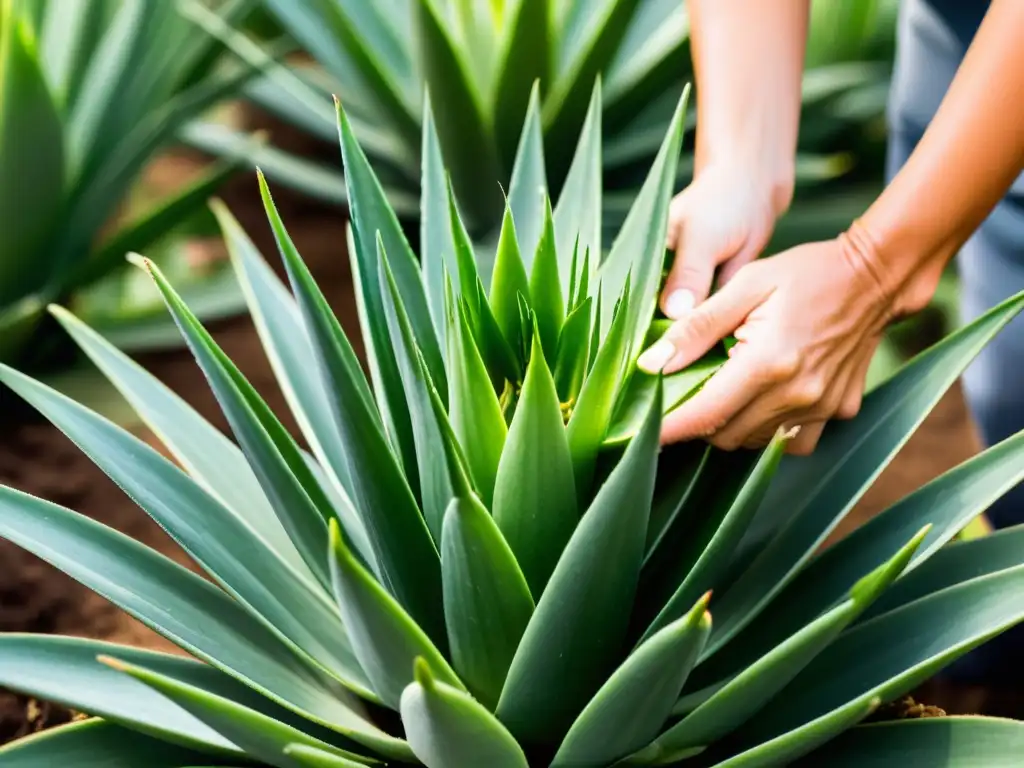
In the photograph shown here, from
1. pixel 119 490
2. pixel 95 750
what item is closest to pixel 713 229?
pixel 95 750

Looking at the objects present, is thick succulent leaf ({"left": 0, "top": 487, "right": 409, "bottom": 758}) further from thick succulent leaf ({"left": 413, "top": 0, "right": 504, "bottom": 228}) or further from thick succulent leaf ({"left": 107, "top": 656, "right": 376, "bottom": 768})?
thick succulent leaf ({"left": 413, "top": 0, "right": 504, "bottom": 228})

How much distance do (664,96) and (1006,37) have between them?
1.03 meters

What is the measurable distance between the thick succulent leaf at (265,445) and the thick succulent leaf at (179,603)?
2.9 inches

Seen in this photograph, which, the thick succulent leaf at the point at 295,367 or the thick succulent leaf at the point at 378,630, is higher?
the thick succulent leaf at the point at 295,367

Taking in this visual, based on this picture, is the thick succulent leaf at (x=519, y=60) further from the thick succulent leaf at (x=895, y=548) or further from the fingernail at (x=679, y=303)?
the thick succulent leaf at (x=895, y=548)

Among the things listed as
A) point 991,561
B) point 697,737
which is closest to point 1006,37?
point 991,561

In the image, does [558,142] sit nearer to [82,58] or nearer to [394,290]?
[82,58]

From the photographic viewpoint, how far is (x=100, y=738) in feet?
2.41

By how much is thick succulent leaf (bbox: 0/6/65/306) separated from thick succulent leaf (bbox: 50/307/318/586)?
54cm

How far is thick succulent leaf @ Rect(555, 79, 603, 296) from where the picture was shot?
93 centimetres

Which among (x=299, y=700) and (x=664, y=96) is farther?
(x=664, y=96)

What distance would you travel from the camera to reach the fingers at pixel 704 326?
0.74m

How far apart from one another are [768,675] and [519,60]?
1134 millimetres

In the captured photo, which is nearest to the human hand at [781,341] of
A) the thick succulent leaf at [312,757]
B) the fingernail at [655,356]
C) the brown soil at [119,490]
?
the fingernail at [655,356]
